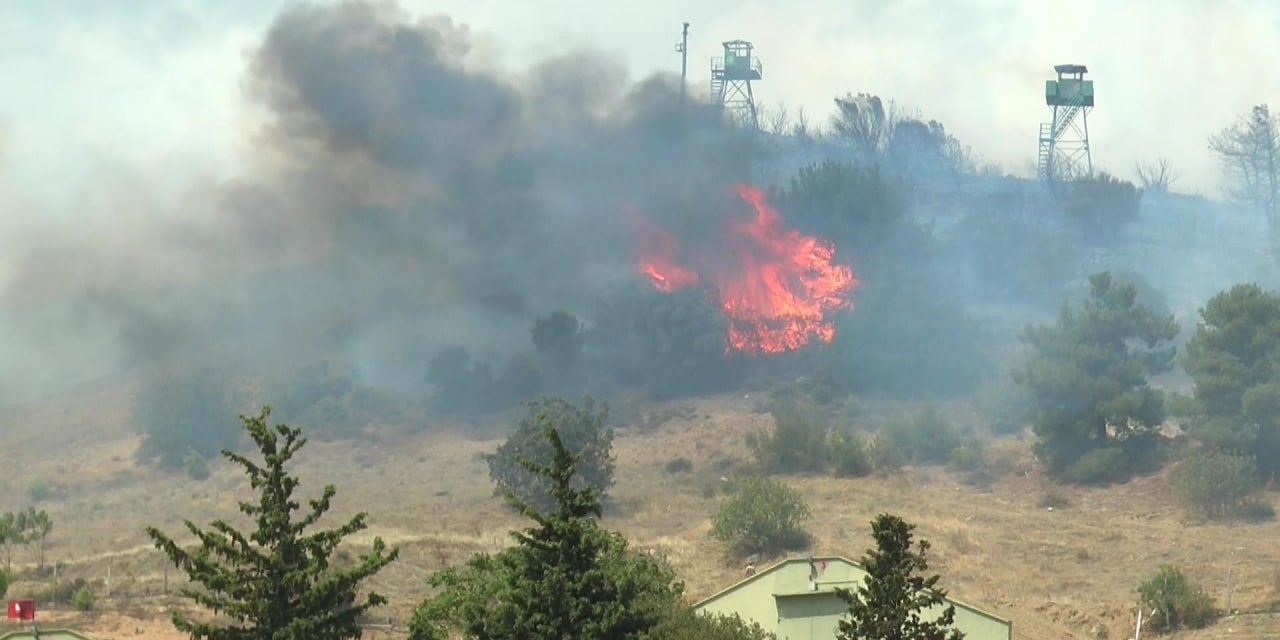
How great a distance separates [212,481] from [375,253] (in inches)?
1023

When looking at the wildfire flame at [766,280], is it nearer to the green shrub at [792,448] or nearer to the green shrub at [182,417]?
the green shrub at [792,448]

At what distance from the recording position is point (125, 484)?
106000mm

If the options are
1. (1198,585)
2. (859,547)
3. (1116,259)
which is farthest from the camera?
(1116,259)

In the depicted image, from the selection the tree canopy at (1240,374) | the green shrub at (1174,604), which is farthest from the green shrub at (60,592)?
the tree canopy at (1240,374)

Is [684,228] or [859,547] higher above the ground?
[684,228]

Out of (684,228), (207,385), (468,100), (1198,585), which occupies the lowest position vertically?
(1198,585)

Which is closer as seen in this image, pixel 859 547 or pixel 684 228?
pixel 859 547

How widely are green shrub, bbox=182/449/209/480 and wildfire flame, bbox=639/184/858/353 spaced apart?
27.6 m

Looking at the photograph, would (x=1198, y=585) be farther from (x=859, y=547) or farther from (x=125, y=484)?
(x=125, y=484)

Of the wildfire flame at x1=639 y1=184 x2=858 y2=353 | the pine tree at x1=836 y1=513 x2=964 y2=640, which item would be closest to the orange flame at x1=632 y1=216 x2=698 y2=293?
the wildfire flame at x1=639 y1=184 x2=858 y2=353

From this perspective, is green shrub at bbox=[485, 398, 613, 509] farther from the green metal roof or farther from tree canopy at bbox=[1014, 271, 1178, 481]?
the green metal roof

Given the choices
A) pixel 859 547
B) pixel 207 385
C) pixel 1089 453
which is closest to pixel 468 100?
pixel 207 385

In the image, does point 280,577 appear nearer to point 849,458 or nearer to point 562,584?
point 562,584

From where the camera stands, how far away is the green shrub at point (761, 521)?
78.6 m
